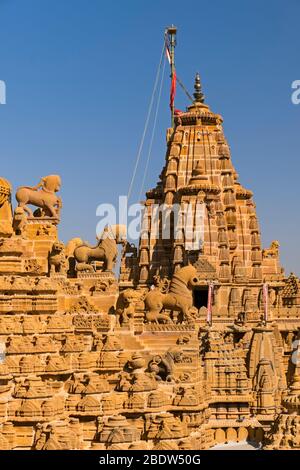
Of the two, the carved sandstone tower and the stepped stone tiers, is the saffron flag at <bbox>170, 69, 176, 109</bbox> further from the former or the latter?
the stepped stone tiers

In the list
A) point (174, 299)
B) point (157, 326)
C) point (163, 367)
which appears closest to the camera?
point (163, 367)

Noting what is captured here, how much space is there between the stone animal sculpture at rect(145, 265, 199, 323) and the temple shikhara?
0.08 meters

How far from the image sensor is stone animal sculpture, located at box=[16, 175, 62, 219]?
6016cm

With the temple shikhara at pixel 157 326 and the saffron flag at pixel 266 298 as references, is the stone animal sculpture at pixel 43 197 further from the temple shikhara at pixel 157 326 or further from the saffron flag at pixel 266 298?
the saffron flag at pixel 266 298

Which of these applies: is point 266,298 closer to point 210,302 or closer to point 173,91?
point 210,302

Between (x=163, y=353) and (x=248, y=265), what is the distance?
23.4 meters

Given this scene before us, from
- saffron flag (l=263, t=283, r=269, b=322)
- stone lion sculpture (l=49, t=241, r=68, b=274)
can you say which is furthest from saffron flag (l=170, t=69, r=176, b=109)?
stone lion sculpture (l=49, t=241, r=68, b=274)

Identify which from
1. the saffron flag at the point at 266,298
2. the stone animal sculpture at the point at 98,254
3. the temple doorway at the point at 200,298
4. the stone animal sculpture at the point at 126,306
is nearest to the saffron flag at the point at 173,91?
the saffron flag at the point at 266,298

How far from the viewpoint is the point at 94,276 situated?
61844mm

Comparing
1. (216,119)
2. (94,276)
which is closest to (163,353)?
(94,276)

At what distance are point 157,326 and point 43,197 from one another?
30.6 ft

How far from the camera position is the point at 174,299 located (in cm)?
5819

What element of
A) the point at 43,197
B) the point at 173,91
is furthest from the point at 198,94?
the point at 43,197
